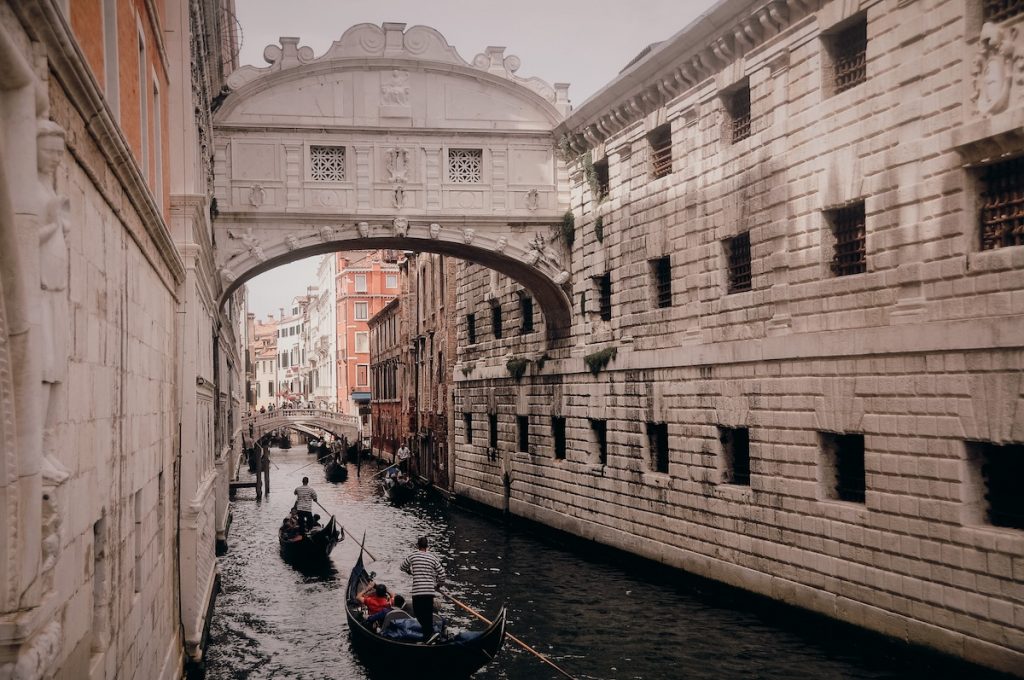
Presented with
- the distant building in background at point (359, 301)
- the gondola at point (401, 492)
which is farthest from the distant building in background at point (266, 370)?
the gondola at point (401, 492)

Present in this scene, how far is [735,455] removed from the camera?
14.7 meters

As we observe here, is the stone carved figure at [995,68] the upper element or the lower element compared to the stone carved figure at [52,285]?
upper

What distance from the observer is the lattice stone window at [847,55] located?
39.5ft

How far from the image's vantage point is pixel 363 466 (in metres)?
47.1

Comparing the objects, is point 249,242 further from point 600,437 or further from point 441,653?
point 441,653

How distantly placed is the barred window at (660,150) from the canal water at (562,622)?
643 cm

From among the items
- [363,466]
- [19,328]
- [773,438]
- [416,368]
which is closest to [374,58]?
[773,438]

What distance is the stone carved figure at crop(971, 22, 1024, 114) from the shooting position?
9.57 meters

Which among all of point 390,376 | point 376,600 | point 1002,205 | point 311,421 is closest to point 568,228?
point 376,600

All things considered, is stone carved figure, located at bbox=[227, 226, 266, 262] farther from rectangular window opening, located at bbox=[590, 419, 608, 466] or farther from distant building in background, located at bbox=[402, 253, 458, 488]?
distant building in background, located at bbox=[402, 253, 458, 488]

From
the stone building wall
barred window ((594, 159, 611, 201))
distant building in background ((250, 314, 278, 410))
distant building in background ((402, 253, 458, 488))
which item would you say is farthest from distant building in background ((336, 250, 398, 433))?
the stone building wall

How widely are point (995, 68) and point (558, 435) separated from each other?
12.6 metres

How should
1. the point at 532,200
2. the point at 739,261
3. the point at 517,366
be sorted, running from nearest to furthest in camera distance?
1. the point at 739,261
2. the point at 532,200
3. the point at 517,366

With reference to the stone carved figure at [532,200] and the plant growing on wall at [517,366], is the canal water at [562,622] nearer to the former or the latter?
the plant growing on wall at [517,366]
